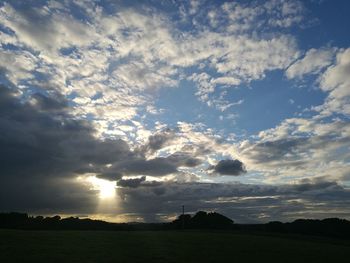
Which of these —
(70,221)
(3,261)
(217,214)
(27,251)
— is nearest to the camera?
(3,261)

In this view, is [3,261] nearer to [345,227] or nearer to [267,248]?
[267,248]

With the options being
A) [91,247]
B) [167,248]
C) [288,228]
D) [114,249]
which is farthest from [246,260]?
[288,228]

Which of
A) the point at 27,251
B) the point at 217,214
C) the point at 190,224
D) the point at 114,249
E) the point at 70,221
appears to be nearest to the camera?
the point at 27,251

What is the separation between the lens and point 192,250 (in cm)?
5206

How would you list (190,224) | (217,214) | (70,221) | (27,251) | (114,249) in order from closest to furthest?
1. (27,251)
2. (114,249)
3. (70,221)
4. (190,224)
5. (217,214)

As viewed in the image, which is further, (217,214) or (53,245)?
(217,214)

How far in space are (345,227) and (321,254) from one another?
3872 inches

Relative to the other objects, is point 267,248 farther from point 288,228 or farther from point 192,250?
point 288,228

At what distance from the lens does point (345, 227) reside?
144250 millimetres

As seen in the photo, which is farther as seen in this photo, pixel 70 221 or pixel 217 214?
pixel 217 214

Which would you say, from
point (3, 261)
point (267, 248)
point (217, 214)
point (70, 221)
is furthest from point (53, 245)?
point (217, 214)

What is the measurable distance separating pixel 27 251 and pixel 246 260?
25.8 m

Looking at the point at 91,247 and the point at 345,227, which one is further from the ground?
the point at 345,227

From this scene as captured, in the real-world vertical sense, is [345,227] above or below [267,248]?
above
